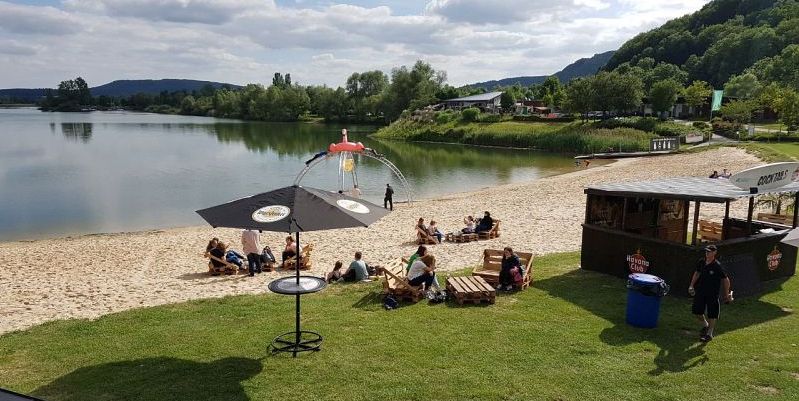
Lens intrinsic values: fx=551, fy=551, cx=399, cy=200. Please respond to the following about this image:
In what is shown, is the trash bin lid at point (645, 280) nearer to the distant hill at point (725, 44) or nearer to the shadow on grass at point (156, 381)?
the shadow on grass at point (156, 381)

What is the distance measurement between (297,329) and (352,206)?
2.02m

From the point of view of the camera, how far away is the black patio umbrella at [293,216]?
748 centimetres

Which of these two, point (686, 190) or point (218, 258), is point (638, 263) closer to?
point (686, 190)

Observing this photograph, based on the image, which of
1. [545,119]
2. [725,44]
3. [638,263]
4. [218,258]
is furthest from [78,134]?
[725,44]

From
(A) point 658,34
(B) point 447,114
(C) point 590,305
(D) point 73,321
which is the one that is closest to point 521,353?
(C) point 590,305

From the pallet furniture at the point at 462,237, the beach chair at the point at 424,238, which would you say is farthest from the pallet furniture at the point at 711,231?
the beach chair at the point at 424,238

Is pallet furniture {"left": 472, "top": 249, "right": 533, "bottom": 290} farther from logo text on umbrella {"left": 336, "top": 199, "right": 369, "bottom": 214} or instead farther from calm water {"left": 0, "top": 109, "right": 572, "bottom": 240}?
calm water {"left": 0, "top": 109, "right": 572, "bottom": 240}

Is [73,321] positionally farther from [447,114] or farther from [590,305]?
[447,114]

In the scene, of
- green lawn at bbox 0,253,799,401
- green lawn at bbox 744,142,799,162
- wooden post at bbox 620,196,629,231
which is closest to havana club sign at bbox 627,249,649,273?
green lawn at bbox 0,253,799,401

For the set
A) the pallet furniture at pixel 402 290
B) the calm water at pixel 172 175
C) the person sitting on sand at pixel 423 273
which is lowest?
the calm water at pixel 172 175

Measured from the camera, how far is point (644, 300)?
9.10 meters

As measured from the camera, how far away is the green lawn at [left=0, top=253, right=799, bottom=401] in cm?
702

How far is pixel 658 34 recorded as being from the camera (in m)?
181

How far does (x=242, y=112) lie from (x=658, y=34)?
136219 mm
